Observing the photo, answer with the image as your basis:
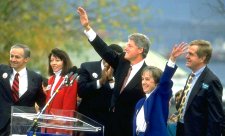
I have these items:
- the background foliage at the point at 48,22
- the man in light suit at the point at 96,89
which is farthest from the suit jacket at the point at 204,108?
the background foliage at the point at 48,22

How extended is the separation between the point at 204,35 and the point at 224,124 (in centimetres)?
5744

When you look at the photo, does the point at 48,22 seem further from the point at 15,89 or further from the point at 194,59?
the point at 194,59

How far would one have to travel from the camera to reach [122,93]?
48.6 feet

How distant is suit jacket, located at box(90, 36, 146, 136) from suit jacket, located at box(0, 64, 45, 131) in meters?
1.41

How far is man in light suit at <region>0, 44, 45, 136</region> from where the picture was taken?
15.7 m

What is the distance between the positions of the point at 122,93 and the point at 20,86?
181 cm

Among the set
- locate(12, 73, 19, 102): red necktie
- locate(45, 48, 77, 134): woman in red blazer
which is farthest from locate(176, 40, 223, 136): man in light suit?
locate(12, 73, 19, 102): red necktie

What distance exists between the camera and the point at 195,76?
14.0 meters

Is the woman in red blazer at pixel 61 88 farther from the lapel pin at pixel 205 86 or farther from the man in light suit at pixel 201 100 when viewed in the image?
the lapel pin at pixel 205 86

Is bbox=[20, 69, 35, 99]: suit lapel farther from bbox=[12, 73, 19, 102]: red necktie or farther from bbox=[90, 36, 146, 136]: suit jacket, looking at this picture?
bbox=[90, 36, 146, 136]: suit jacket

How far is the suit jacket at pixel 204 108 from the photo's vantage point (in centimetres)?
1360

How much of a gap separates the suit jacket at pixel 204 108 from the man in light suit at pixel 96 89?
2.13 m

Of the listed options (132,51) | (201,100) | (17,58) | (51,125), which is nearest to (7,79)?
(17,58)

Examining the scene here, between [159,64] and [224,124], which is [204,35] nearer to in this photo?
[159,64]
